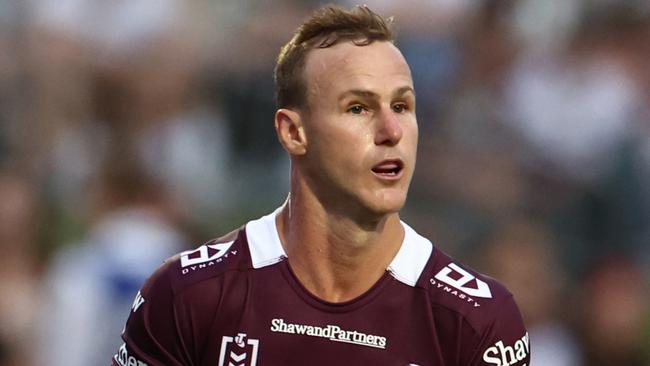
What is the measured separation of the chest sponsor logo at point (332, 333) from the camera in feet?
16.6

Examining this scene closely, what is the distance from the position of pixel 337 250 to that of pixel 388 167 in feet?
1.43

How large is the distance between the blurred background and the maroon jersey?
145 inches

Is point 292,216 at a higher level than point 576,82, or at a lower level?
lower

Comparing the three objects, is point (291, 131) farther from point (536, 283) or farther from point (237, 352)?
point (536, 283)

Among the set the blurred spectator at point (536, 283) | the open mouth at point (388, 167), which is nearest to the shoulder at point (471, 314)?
the open mouth at point (388, 167)

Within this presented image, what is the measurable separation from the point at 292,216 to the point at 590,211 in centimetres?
494

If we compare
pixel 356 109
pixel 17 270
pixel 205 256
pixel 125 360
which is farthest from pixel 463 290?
→ pixel 17 270

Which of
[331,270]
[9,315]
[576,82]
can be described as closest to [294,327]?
[331,270]

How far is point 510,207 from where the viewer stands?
9805mm

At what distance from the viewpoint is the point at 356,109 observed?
5062 millimetres

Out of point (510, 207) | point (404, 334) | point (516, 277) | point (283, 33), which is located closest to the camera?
point (404, 334)

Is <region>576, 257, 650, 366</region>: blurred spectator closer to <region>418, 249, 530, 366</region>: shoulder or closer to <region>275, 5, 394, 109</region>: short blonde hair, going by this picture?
<region>418, 249, 530, 366</region>: shoulder

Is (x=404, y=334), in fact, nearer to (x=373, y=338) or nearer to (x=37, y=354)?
(x=373, y=338)

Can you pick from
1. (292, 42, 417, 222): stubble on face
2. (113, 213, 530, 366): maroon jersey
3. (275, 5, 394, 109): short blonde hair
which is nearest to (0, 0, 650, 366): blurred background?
(113, 213, 530, 366): maroon jersey
